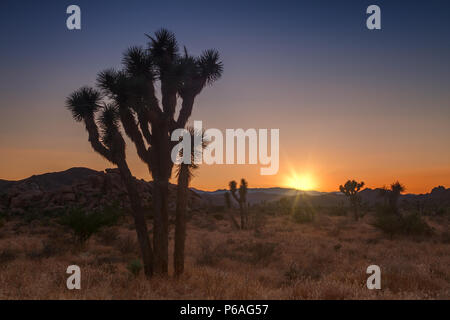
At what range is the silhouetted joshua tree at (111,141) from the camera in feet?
25.8

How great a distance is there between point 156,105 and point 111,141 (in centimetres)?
164

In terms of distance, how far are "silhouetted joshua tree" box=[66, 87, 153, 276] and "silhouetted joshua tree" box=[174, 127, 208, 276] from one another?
2.57 ft

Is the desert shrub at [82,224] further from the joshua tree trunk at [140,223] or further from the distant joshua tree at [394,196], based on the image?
the distant joshua tree at [394,196]

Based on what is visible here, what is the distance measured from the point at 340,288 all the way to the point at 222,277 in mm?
2980

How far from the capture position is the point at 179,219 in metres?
8.04

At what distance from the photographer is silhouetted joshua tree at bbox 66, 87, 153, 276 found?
7.85 meters

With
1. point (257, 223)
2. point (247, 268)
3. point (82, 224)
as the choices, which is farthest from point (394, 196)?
point (82, 224)

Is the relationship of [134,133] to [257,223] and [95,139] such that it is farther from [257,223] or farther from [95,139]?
[257,223]

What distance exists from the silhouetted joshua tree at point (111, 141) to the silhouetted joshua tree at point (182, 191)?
78cm

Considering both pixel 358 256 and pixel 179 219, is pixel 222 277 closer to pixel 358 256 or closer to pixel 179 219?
pixel 179 219

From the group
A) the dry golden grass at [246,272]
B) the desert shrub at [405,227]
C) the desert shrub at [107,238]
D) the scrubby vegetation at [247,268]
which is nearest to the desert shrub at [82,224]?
the scrubby vegetation at [247,268]

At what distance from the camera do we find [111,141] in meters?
7.87

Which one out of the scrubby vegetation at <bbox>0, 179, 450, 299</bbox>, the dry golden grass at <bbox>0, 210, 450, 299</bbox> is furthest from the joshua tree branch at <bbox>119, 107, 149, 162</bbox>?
the dry golden grass at <bbox>0, 210, 450, 299</bbox>

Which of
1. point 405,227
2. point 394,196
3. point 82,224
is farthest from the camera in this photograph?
point 394,196
